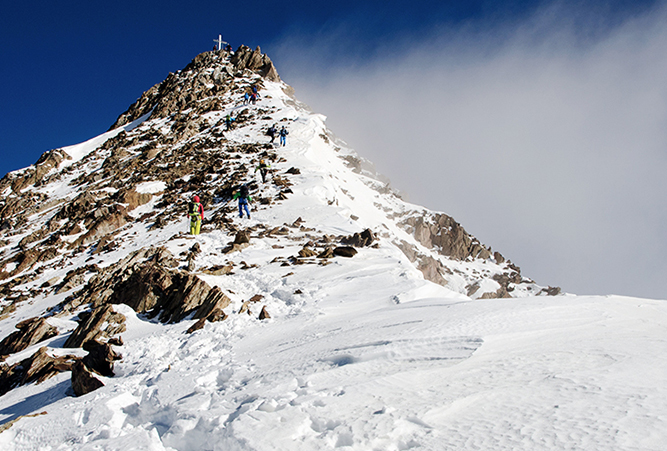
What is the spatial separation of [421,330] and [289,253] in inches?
332

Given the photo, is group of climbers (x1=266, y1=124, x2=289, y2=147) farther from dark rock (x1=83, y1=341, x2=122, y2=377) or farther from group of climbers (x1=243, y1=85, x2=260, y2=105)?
dark rock (x1=83, y1=341, x2=122, y2=377)

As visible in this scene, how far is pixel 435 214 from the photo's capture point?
44.5m

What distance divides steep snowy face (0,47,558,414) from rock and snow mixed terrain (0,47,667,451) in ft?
0.37

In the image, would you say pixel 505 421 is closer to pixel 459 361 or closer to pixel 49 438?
pixel 459 361

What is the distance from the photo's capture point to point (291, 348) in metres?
6.03

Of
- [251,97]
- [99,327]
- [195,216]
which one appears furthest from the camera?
[251,97]

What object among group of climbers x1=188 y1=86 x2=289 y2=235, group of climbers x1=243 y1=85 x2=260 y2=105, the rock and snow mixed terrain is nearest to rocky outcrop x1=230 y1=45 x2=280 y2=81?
group of climbers x1=243 y1=85 x2=260 y2=105

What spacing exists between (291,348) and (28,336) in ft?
28.9

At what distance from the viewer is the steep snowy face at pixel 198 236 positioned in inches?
363

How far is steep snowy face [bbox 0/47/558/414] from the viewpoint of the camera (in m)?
9.22

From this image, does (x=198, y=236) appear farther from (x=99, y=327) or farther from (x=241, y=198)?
(x=99, y=327)

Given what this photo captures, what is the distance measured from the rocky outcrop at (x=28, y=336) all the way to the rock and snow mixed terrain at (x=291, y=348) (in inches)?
2.2

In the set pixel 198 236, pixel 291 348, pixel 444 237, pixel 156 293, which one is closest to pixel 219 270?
pixel 156 293

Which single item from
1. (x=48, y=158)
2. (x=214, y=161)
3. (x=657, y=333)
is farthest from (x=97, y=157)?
(x=657, y=333)
